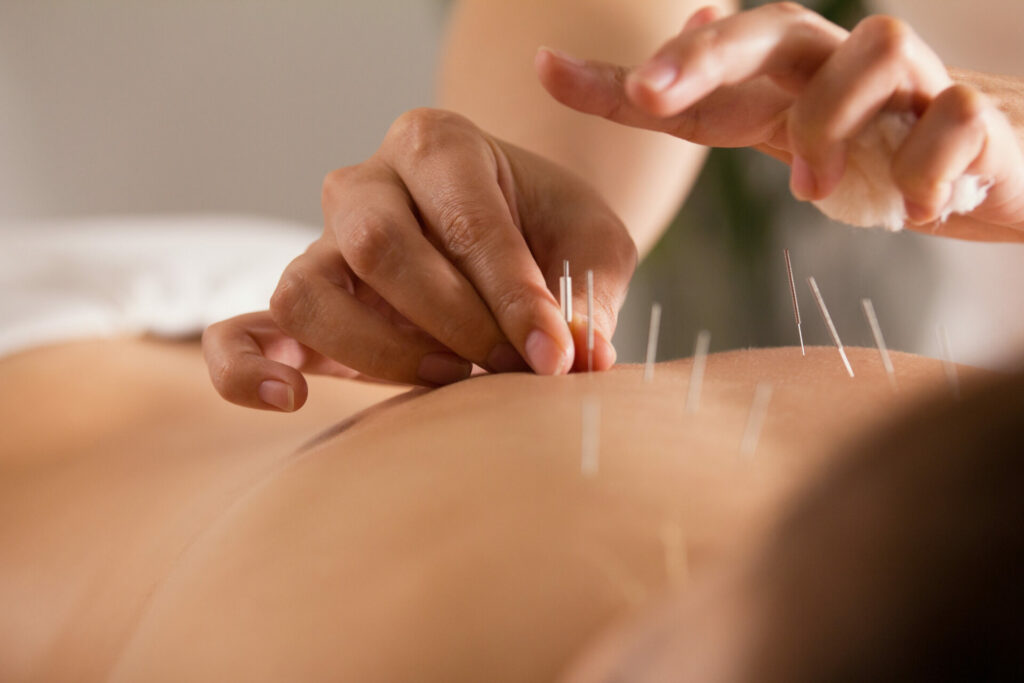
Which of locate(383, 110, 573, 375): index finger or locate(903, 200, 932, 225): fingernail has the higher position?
locate(903, 200, 932, 225): fingernail

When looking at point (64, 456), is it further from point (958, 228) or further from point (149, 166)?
point (149, 166)

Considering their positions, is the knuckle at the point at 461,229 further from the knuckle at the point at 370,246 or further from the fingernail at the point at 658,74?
the fingernail at the point at 658,74

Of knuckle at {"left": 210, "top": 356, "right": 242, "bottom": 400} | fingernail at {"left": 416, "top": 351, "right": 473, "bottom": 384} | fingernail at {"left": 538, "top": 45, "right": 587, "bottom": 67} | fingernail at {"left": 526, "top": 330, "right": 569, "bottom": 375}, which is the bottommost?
knuckle at {"left": 210, "top": 356, "right": 242, "bottom": 400}

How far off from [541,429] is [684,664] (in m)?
0.21

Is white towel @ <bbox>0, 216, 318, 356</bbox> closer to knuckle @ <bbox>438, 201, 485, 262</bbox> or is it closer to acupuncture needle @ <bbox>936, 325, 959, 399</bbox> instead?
knuckle @ <bbox>438, 201, 485, 262</bbox>

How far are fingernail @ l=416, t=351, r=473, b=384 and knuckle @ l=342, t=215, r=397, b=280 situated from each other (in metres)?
0.08

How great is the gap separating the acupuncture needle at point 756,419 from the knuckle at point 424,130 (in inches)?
13.7

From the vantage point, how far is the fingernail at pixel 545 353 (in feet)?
2.10

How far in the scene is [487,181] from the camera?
0.74 metres

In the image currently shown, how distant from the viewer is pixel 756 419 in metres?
0.52

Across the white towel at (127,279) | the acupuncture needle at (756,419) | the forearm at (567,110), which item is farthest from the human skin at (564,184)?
the forearm at (567,110)

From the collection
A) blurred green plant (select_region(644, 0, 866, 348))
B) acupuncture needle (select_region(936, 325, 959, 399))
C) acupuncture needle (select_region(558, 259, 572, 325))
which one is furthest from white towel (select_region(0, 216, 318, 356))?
blurred green plant (select_region(644, 0, 866, 348))

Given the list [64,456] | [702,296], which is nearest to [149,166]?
[702,296]

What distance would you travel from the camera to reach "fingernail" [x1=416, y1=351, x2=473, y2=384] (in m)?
0.72
